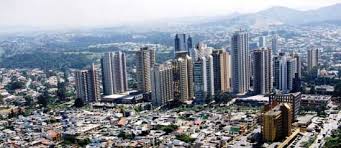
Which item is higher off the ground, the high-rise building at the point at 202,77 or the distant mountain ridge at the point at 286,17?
the distant mountain ridge at the point at 286,17

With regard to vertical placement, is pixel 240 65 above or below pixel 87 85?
above

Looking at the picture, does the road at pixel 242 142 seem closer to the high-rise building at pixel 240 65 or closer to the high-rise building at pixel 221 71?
the high-rise building at pixel 221 71

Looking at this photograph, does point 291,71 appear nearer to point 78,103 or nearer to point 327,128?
point 327,128

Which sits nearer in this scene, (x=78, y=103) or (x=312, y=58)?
(x=78, y=103)

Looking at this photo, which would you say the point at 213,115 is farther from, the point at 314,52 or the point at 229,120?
the point at 314,52

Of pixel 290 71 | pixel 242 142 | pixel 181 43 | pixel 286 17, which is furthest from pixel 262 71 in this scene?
pixel 286 17

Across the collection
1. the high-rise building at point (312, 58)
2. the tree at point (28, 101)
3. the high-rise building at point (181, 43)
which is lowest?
the tree at point (28, 101)

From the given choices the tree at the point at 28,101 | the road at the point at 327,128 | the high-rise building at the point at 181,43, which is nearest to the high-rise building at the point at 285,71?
the road at the point at 327,128
